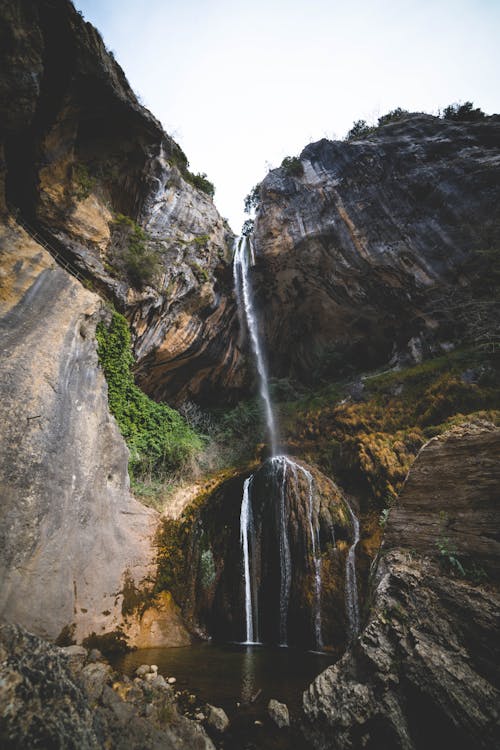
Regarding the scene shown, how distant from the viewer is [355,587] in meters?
6.61

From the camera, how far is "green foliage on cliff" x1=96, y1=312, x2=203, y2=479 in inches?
346

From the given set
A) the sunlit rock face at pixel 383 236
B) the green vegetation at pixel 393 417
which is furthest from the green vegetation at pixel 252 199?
the green vegetation at pixel 393 417

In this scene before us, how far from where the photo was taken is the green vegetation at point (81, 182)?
31.6ft

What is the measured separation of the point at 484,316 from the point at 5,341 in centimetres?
1329

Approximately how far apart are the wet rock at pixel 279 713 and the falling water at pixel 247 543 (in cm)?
388

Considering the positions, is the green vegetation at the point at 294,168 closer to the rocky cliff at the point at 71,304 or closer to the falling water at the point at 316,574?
the rocky cliff at the point at 71,304

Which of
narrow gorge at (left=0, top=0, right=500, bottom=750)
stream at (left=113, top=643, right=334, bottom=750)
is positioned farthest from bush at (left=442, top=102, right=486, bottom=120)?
stream at (left=113, top=643, right=334, bottom=750)

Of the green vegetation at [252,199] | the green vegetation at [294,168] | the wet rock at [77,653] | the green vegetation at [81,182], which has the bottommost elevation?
the wet rock at [77,653]

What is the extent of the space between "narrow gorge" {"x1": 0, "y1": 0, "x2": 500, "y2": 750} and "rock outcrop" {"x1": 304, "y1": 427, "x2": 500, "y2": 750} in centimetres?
2

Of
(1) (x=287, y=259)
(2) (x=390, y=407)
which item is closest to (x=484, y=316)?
(2) (x=390, y=407)

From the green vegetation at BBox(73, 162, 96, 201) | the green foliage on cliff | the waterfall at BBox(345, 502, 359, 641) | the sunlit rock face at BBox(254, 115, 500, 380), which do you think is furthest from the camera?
the sunlit rock face at BBox(254, 115, 500, 380)

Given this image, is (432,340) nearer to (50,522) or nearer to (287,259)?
(287,259)

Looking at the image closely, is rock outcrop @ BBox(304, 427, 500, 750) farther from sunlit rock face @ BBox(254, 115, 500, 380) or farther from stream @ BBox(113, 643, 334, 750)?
sunlit rock face @ BBox(254, 115, 500, 380)

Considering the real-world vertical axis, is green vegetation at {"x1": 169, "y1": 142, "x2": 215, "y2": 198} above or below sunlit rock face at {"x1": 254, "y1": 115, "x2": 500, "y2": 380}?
above
